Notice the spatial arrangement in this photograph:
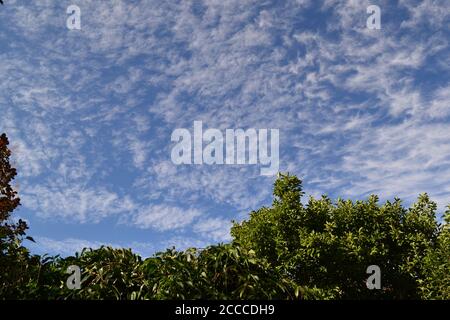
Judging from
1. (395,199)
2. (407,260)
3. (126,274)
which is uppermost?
(395,199)

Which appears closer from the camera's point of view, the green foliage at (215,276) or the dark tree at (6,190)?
the green foliage at (215,276)

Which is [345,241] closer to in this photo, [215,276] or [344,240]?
[344,240]

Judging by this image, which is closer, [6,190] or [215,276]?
[215,276]

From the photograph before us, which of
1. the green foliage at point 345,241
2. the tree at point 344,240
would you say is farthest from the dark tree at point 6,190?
the tree at point 344,240

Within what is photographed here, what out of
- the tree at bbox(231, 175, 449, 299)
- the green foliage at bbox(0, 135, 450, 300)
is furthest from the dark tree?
the tree at bbox(231, 175, 449, 299)

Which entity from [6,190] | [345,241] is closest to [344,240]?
[345,241]

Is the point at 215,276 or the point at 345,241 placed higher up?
the point at 345,241

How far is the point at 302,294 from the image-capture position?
764 centimetres

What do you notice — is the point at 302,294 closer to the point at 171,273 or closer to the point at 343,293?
the point at 171,273

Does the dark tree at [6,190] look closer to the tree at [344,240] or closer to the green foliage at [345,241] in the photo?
the green foliage at [345,241]

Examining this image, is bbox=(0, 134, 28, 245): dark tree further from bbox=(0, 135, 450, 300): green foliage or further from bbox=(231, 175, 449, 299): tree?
bbox=(231, 175, 449, 299): tree
